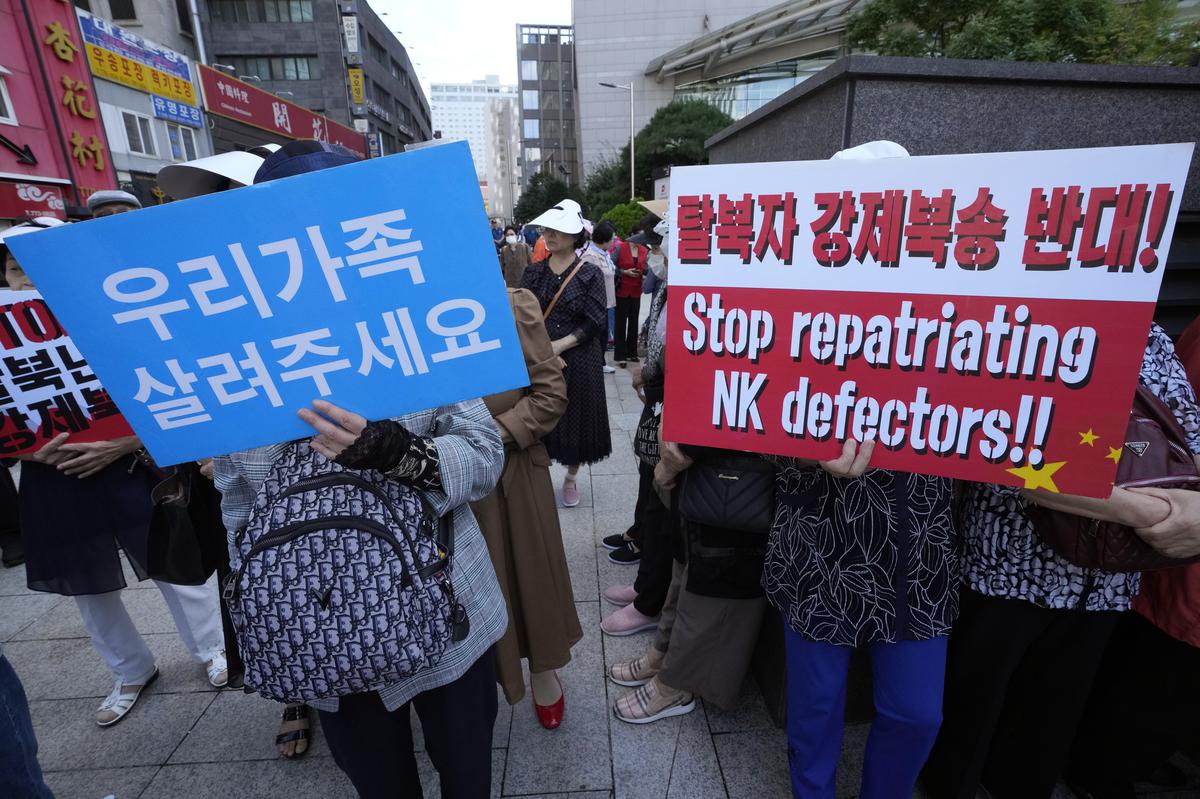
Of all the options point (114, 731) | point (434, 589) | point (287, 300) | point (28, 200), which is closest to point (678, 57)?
point (28, 200)

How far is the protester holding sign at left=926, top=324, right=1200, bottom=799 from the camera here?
4.65 ft

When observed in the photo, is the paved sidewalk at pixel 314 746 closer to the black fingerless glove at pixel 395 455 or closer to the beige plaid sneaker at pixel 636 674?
the beige plaid sneaker at pixel 636 674

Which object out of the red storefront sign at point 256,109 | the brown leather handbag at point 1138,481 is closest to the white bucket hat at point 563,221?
the brown leather handbag at point 1138,481

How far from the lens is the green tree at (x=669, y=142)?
29737mm

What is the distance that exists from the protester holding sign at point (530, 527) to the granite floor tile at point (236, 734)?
3.19 ft

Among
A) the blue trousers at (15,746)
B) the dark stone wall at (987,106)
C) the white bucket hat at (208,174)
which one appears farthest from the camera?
the dark stone wall at (987,106)

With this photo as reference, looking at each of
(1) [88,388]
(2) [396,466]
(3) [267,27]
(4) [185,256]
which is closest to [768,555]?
(2) [396,466]

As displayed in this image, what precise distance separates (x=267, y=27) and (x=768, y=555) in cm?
4253

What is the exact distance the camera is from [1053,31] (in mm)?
4590

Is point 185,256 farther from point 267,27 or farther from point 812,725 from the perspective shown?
point 267,27

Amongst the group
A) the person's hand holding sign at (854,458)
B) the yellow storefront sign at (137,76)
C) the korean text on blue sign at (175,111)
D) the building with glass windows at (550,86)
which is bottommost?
the person's hand holding sign at (854,458)

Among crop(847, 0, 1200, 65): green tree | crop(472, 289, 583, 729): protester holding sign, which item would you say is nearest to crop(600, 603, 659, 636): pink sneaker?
crop(472, 289, 583, 729): protester holding sign

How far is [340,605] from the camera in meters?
1.14

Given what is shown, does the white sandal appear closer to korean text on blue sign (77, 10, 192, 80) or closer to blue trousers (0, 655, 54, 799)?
blue trousers (0, 655, 54, 799)
